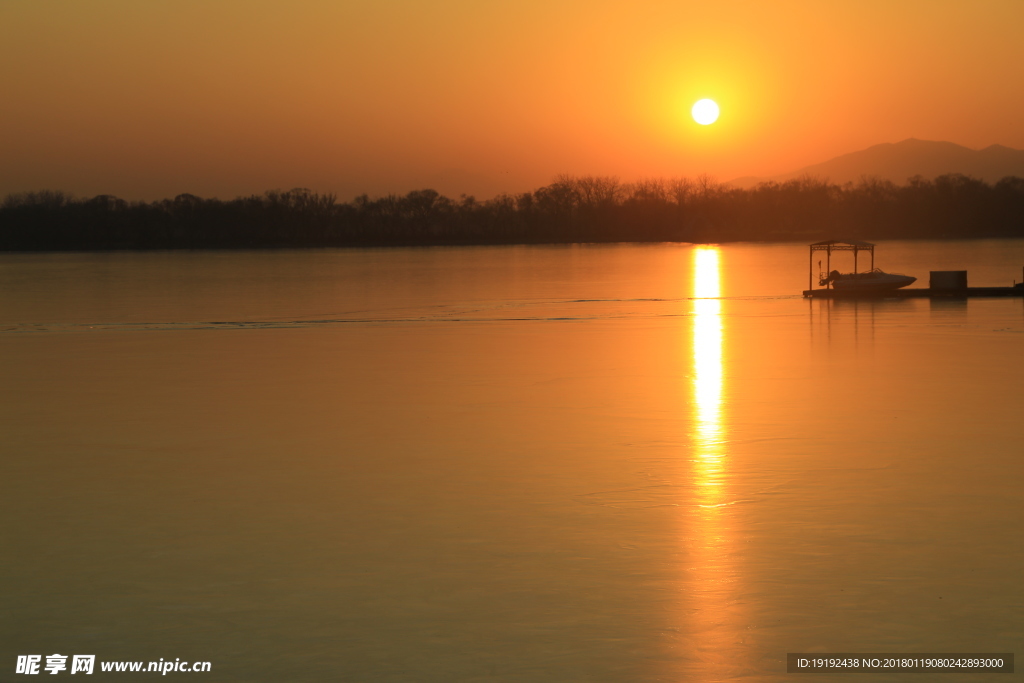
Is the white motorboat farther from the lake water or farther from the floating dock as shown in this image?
the lake water

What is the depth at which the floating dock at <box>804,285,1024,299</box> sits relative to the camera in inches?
1480

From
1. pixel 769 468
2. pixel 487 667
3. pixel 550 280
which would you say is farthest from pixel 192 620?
pixel 550 280

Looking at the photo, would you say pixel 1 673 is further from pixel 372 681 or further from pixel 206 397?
pixel 206 397

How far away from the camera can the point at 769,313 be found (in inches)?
1305

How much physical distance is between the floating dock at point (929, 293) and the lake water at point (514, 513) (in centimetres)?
1895

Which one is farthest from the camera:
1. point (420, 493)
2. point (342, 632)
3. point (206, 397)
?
point (206, 397)

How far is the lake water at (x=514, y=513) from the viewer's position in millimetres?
5844

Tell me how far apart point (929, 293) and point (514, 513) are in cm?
3321

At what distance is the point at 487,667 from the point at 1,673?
243 centimetres

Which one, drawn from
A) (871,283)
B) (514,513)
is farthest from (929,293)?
(514,513)

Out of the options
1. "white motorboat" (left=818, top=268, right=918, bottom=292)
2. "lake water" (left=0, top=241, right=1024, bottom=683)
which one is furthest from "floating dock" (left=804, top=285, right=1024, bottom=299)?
"lake water" (left=0, top=241, right=1024, bottom=683)

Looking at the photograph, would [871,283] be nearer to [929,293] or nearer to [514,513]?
[929,293]

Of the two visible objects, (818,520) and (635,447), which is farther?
(635,447)

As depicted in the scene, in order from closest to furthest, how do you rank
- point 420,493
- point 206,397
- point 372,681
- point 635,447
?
point 372,681 → point 420,493 → point 635,447 → point 206,397
